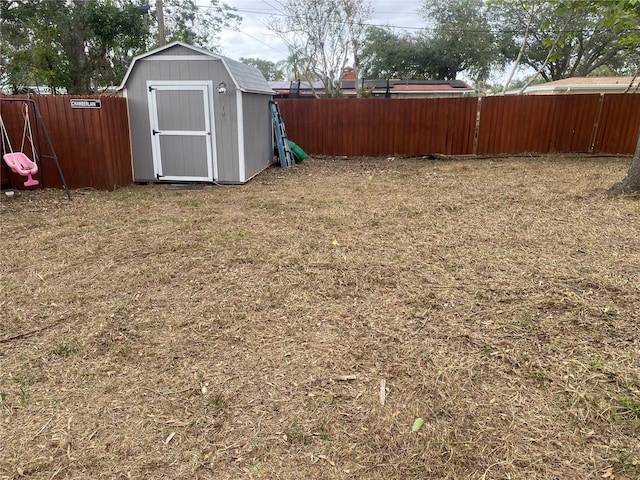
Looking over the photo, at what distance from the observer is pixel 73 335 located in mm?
2670

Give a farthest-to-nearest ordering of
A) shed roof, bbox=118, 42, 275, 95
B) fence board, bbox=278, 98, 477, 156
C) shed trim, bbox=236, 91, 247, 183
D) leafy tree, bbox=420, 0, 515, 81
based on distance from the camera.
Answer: leafy tree, bbox=420, 0, 515, 81
fence board, bbox=278, 98, 477, 156
shed trim, bbox=236, 91, 247, 183
shed roof, bbox=118, 42, 275, 95

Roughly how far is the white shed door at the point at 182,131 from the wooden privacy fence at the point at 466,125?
3.78 meters

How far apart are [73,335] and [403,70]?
25.9 metres

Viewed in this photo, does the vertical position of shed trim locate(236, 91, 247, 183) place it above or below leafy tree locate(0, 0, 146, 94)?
below

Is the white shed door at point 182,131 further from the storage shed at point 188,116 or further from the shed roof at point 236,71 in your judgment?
the shed roof at point 236,71

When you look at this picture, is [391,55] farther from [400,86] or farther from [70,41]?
[70,41]

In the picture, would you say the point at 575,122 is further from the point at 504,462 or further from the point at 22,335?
the point at 22,335

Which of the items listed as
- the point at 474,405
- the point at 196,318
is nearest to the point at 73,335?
the point at 196,318

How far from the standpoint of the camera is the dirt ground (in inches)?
70.7

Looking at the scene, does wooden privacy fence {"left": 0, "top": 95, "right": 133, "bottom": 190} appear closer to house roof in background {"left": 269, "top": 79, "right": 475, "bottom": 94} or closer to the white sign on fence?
the white sign on fence

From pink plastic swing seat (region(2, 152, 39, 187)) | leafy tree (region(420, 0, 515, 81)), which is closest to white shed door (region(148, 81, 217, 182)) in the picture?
pink plastic swing seat (region(2, 152, 39, 187))

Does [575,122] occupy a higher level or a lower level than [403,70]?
lower

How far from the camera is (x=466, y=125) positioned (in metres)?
10.5

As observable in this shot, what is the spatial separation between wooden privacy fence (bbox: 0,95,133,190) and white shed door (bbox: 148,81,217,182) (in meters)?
0.63
